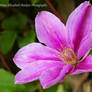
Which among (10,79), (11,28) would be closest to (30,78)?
(10,79)

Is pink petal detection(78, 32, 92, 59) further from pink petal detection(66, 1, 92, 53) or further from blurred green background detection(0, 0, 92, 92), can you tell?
blurred green background detection(0, 0, 92, 92)

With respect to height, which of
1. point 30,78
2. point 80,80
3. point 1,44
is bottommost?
point 80,80

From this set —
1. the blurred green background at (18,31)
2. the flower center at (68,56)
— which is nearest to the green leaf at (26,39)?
the blurred green background at (18,31)

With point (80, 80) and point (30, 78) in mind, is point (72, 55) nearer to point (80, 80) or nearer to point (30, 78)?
point (30, 78)

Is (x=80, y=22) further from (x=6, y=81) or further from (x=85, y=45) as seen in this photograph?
(x=6, y=81)

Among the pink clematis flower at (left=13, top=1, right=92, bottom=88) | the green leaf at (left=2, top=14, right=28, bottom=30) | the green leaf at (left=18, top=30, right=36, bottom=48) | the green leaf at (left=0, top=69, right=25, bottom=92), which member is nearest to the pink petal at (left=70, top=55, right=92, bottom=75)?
the pink clematis flower at (left=13, top=1, right=92, bottom=88)

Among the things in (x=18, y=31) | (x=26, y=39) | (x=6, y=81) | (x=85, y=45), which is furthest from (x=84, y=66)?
(x=18, y=31)
